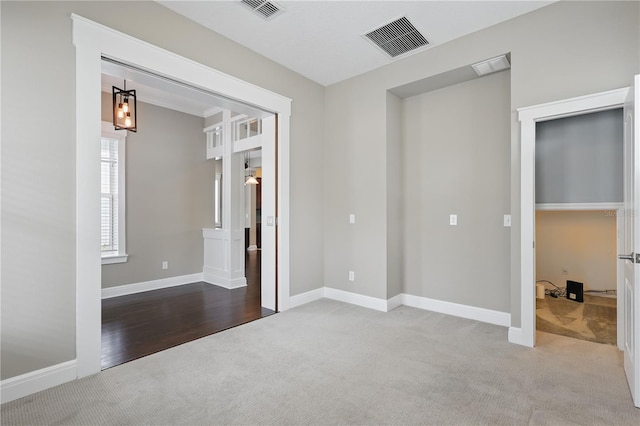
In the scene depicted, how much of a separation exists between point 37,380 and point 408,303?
3662 millimetres

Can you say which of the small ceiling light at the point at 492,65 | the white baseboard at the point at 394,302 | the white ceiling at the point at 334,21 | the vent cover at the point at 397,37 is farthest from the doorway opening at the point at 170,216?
the small ceiling light at the point at 492,65

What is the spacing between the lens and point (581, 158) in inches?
115

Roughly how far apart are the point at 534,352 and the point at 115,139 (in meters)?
5.83

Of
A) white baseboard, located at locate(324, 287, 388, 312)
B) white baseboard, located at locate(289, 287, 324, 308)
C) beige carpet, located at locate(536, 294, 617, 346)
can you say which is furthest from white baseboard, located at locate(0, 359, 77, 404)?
beige carpet, located at locate(536, 294, 617, 346)

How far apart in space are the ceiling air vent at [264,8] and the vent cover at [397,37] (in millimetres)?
946

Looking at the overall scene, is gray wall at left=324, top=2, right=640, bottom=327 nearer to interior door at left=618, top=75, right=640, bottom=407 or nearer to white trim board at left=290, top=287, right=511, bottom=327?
white trim board at left=290, top=287, right=511, bottom=327

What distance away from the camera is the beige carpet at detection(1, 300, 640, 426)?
76.4 inches

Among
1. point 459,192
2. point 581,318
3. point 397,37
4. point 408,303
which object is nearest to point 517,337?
point 581,318

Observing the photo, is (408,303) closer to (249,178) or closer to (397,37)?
(397,37)

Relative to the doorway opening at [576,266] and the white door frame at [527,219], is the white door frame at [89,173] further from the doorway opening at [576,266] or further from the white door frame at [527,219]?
the doorway opening at [576,266]

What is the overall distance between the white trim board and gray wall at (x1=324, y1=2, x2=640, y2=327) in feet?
0.32

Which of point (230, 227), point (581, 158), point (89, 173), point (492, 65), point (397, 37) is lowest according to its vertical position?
point (230, 227)

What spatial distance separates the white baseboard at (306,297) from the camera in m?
Result: 4.16

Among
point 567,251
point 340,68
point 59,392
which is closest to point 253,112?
point 340,68
